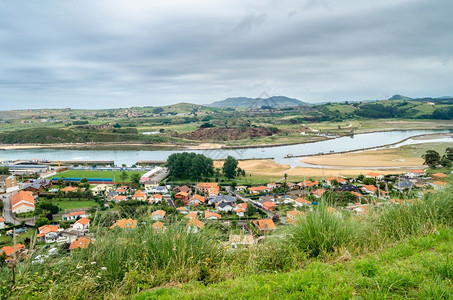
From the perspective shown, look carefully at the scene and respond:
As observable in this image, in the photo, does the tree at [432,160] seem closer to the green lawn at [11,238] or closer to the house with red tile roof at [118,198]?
the house with red tile roof at [118,198]

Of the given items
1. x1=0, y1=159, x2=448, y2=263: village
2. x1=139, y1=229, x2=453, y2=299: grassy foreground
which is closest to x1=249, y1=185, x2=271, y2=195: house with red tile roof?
x1=0, y1=159, x2=448, y2=263: village

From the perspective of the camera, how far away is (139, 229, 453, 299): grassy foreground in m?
1.89

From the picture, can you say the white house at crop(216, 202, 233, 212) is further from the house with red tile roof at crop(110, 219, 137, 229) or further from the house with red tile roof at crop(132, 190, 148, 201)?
the house with red tile roof at crop(110, 219, 137, 229)

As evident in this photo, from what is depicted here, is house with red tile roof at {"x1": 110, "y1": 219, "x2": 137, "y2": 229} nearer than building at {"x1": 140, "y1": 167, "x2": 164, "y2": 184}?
Yes

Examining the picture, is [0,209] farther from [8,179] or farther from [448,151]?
[448,151]

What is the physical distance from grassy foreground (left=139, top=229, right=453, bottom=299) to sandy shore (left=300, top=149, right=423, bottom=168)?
28647 millimetres

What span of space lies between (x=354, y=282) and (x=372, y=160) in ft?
107

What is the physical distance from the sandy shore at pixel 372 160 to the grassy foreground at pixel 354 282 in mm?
28647

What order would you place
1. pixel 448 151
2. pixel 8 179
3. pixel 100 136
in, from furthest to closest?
pixel 100 136, pixel 448 151, pixel 8 179

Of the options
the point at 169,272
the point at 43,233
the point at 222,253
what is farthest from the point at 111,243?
the point at 43,233

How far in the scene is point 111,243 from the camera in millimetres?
2738

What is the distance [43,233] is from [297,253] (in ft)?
41.2

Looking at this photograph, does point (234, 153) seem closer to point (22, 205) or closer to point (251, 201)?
point (251, 201)

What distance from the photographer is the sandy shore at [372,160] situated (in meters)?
28.4
